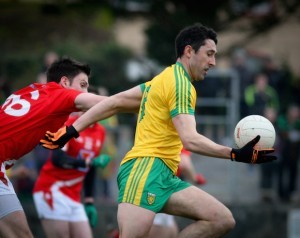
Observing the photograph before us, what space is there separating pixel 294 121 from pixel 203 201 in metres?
7.22

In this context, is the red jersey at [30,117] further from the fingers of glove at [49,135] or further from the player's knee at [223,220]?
the player's knee at [223,220]

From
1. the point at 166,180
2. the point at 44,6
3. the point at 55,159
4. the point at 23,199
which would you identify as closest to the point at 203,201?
the point at 166,180

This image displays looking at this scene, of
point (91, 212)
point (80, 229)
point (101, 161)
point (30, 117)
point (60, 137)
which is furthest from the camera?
point (91, 212)

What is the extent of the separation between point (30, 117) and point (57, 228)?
87.4 inches

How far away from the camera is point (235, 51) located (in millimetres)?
17766

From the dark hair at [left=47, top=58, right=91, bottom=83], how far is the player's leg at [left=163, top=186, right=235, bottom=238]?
1763mm

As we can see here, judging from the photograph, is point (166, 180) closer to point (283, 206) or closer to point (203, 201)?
point (203, 201)

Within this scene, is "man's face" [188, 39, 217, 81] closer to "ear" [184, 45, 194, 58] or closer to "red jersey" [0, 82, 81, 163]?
"ear" [184, 45, 194, 58]

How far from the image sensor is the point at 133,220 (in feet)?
24.9

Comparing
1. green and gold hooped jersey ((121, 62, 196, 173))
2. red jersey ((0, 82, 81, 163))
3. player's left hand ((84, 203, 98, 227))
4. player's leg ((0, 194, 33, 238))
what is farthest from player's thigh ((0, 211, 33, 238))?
player's left hand ((84, 203, 98, 227))

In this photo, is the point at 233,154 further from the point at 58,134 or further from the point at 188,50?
the point at 58,134

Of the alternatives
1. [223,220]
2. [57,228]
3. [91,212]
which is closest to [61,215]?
[57,228]

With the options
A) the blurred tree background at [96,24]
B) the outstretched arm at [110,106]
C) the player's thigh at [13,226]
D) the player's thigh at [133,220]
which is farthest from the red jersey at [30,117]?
the blurred tree background at [96,24]

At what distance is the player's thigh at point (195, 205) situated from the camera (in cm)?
766
